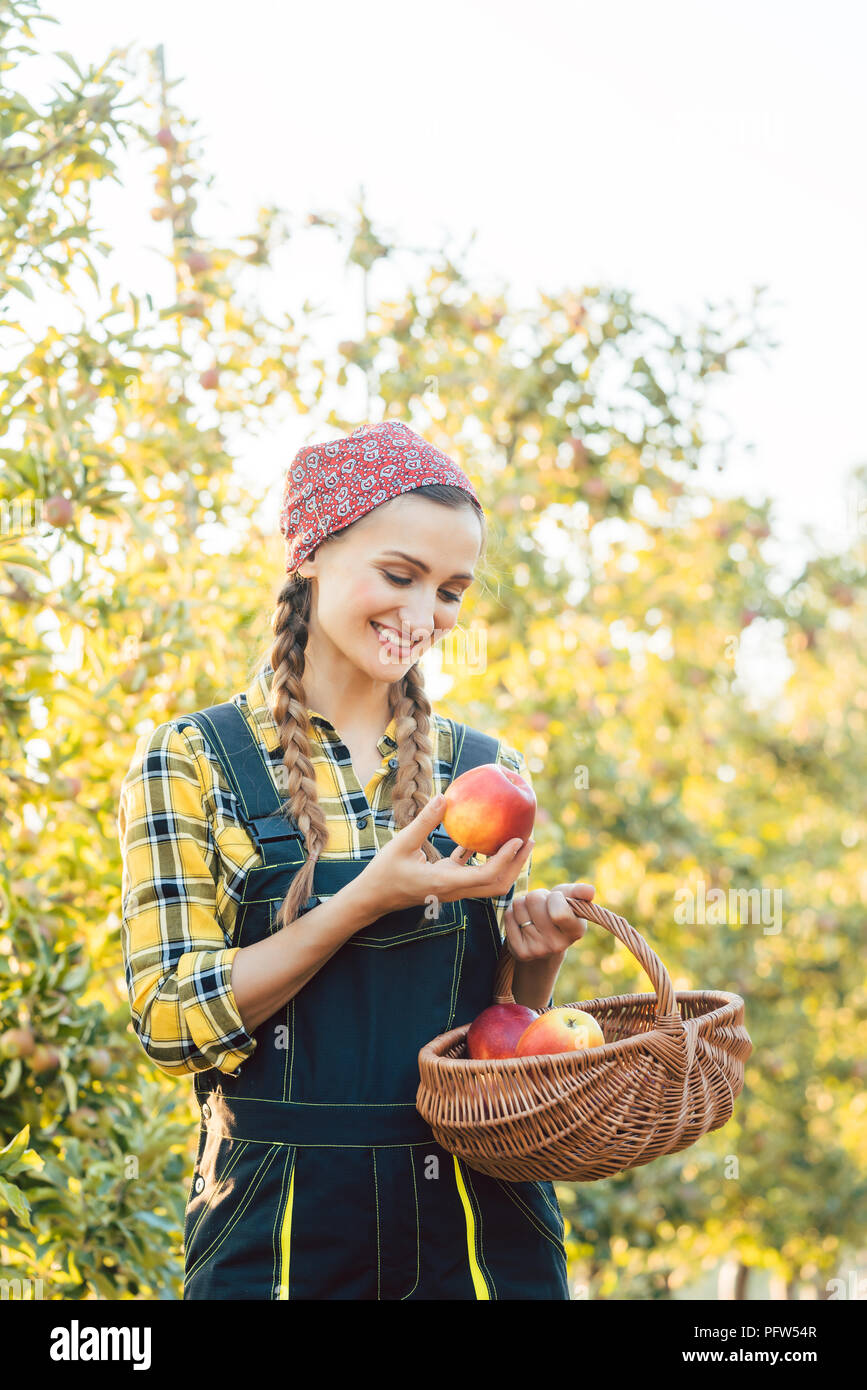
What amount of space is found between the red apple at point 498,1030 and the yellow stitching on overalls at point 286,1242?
264 mm

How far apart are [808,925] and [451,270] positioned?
13.3ft

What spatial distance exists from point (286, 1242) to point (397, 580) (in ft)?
2.60

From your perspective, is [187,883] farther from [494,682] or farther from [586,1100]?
[494,682]

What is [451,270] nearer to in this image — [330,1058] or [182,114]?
[182,114]

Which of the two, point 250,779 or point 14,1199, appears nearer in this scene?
point 250,779

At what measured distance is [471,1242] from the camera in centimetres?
153

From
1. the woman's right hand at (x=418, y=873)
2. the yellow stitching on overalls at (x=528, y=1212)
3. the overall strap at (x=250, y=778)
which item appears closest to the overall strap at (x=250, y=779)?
the overall strap at (x=250, y=778)

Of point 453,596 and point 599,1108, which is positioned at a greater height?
point 453,596

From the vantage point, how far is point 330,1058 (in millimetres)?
1513

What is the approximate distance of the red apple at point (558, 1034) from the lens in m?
1.53

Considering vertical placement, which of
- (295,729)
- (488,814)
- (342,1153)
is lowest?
(342,1153)

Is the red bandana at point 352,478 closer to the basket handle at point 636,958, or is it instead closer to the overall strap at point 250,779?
the overall strap at point 250,779

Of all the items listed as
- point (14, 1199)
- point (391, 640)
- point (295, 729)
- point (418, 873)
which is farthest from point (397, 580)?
point (14, 1199)
